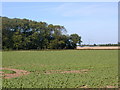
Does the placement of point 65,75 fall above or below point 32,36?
below

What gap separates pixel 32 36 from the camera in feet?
248

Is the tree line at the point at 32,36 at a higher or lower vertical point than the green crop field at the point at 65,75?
higher

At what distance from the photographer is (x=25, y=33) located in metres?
78.2

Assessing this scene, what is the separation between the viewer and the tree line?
7231cm

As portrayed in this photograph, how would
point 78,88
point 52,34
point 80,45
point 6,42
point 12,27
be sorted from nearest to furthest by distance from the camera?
point 78,88, point 6,42, point 12,27, point 52,34, point 80,45

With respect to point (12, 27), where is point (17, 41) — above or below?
below

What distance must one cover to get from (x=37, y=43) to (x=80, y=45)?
909 inches

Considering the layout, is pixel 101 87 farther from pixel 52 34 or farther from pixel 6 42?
pixel 52 34

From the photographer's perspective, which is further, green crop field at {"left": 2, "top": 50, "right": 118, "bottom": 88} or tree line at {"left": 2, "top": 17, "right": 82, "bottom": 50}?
tree line at {"left": 2, "top": 17, "right": 82, "bottom": 50}

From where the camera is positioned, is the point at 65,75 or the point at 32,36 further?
the point at 32,36

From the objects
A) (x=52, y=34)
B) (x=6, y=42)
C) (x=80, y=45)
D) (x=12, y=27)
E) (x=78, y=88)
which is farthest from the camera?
(x=80, y=45)

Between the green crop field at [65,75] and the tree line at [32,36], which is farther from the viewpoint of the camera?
the tree line at [32,36]

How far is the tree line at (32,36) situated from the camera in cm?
7231

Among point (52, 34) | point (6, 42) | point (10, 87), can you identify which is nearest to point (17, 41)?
point (6, 42)
